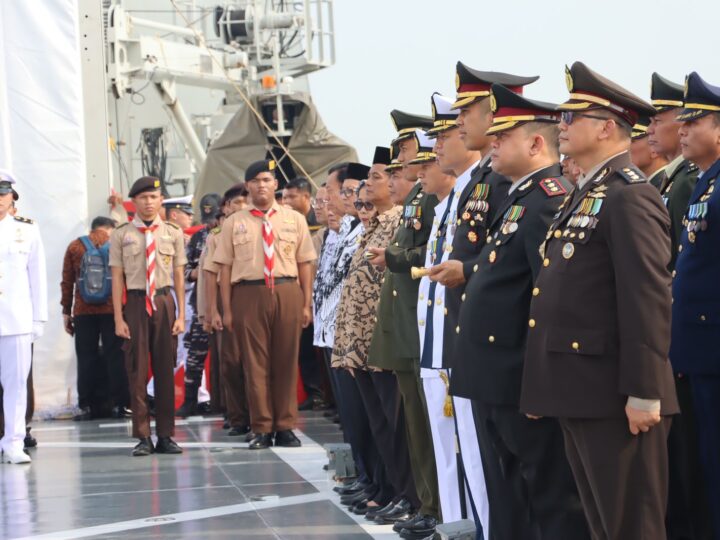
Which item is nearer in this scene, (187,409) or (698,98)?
(698,98)

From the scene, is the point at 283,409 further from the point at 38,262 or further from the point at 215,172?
the point at 215,172

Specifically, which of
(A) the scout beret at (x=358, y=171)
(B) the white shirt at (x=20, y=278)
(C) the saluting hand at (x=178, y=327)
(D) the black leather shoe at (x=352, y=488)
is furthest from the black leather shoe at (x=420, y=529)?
(B) the white shirt at (x=20, y=278)

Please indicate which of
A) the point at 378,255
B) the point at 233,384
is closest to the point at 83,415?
the point at 233,384

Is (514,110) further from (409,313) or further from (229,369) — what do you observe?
(229,369)

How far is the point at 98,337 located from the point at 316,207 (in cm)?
319

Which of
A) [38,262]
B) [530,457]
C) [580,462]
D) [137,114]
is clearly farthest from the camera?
[137,114]

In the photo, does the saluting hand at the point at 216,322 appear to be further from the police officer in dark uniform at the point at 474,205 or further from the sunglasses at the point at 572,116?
the sunglasses at the point at 572,116

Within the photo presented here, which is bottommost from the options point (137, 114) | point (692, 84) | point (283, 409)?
point (283, 409)

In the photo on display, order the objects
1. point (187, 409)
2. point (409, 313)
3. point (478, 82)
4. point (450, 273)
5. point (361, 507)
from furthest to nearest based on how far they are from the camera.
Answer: point (187, 409), point (361, 507), point (409, 313), point (478, 82), point (450, 273)

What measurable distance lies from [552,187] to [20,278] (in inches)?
229

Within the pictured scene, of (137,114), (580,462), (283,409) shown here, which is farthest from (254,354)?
(137,114)

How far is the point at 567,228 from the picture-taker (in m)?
3.94

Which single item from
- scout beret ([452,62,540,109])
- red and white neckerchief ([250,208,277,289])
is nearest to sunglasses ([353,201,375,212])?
scout beret ([452,62,540,109])

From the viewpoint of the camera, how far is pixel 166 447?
9289mm
